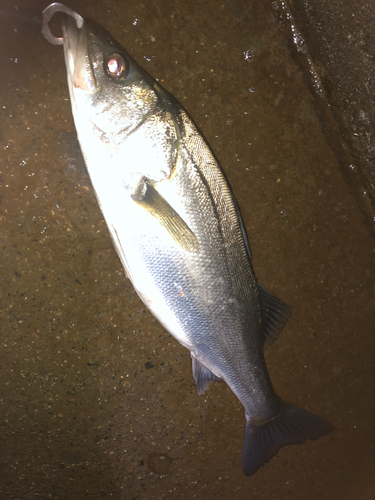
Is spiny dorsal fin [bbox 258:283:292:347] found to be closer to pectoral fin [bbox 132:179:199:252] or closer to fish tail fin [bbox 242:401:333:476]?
fish tail fin [bbox 242:401:333:476]

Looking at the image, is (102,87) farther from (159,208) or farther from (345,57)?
(345,57)

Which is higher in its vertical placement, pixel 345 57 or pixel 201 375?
pixel 345 57

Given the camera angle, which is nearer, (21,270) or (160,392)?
(21,270)

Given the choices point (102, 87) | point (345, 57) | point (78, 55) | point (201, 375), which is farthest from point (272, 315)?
point (345, 57)

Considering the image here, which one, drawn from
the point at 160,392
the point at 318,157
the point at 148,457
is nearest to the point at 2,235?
the point at 160,392

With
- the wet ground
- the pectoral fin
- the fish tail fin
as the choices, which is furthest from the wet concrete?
the fish tail fin

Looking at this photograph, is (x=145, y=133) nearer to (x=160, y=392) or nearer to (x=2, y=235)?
(x=2, y=235)
